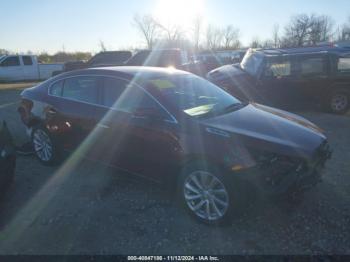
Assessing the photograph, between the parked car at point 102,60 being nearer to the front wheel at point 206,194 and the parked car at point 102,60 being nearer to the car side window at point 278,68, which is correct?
the car side window at point 278,68

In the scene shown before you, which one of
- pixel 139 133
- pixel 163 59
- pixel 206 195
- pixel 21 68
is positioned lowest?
pixel 21 68

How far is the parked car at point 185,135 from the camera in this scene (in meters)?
3.34

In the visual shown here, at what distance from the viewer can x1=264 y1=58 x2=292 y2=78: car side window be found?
8758 mm

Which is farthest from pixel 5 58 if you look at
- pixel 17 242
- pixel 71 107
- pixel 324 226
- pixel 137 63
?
pixel 324 226

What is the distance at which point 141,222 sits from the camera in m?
3.71

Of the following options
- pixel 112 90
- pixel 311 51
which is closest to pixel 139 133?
pixel 112 90

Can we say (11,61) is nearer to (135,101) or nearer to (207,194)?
(135,101)

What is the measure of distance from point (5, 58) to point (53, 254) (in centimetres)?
2091

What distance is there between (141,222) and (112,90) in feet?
5.75

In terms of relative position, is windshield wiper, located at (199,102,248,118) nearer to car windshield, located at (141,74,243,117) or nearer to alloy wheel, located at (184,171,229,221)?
car windshield, located at (141,74,243,117)

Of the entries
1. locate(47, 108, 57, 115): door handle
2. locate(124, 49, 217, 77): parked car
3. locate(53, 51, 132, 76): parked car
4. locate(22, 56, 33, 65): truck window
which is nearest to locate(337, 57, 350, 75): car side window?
locate(124, 49, 217, 77): parked car

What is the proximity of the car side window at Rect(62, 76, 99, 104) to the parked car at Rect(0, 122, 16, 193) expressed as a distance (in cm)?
104

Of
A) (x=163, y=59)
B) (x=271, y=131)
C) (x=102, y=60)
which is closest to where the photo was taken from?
(x=271, y=131)

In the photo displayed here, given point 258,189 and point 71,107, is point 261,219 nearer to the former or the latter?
point 258,189
